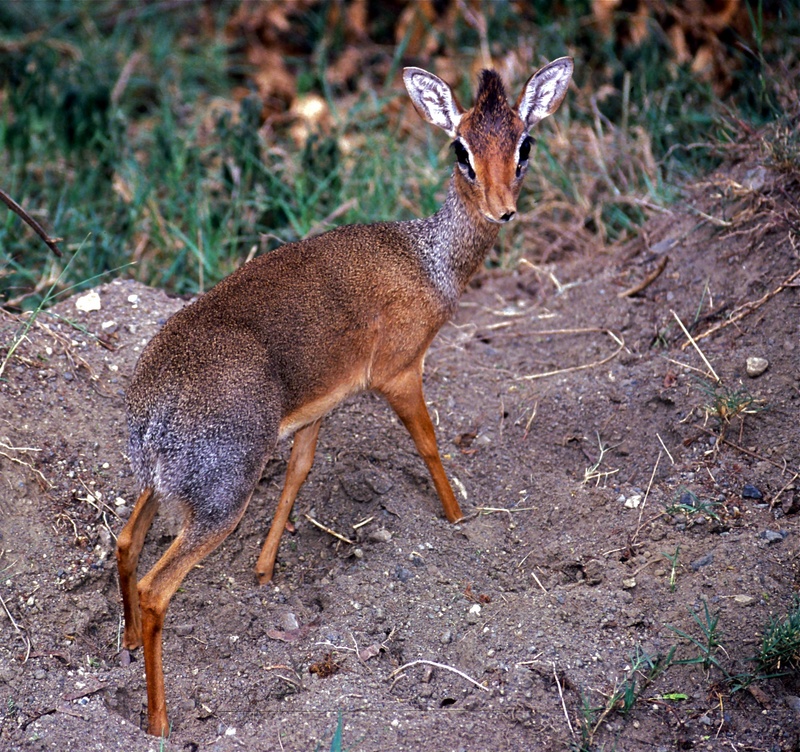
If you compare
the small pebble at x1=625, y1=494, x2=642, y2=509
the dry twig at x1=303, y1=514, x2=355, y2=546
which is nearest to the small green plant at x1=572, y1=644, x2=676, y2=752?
the small pebble at x1=625, y1=494, x2=642, y2=509

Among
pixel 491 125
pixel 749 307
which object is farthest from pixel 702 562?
pixel 491 125

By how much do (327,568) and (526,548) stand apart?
3.09 ft

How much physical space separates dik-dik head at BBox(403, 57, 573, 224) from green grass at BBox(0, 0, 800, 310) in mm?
1562

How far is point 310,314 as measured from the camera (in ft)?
15.1

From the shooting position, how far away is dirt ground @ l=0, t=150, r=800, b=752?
12.9ft

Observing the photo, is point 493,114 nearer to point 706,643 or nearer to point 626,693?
point 706,643

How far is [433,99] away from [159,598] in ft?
8.81

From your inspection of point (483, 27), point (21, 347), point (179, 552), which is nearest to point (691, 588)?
point (179, 552)

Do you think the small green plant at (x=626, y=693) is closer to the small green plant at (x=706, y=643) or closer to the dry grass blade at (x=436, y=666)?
the small green plant at (x=706, y=643)

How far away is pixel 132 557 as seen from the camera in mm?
4262

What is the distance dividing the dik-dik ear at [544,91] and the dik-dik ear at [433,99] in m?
0.31

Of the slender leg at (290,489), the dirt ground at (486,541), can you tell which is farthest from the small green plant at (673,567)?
the slender leg at (290,489)

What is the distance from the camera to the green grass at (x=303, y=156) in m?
6.92

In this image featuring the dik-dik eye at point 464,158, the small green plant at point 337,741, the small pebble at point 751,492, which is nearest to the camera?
the small green plant at point 337,741
